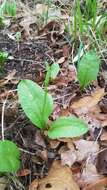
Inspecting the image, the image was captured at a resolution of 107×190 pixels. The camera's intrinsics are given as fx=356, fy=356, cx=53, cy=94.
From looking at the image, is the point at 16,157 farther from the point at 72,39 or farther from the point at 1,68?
the point at 72,39

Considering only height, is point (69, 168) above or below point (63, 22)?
below

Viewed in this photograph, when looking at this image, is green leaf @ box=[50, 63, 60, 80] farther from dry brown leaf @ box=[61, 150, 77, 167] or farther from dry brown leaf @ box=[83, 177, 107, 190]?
dry brown leaf @ box=[83, 177, 107, 190]

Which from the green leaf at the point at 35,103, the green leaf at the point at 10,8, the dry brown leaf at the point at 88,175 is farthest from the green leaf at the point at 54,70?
the green leaf at the point at 10,8

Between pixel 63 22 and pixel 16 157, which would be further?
pixel 63 22

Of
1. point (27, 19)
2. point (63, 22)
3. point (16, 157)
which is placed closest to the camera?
point (16, 157)

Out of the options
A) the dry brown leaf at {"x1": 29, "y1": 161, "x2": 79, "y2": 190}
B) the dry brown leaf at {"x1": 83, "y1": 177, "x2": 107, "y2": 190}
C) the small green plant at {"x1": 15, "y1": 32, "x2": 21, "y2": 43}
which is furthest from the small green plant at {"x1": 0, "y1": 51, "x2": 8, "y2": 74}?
the dry brown leaf at {"x1": 83, "y1": 177, "x2": 107, "y2": 190}

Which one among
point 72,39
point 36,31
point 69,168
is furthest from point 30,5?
point 69,168
